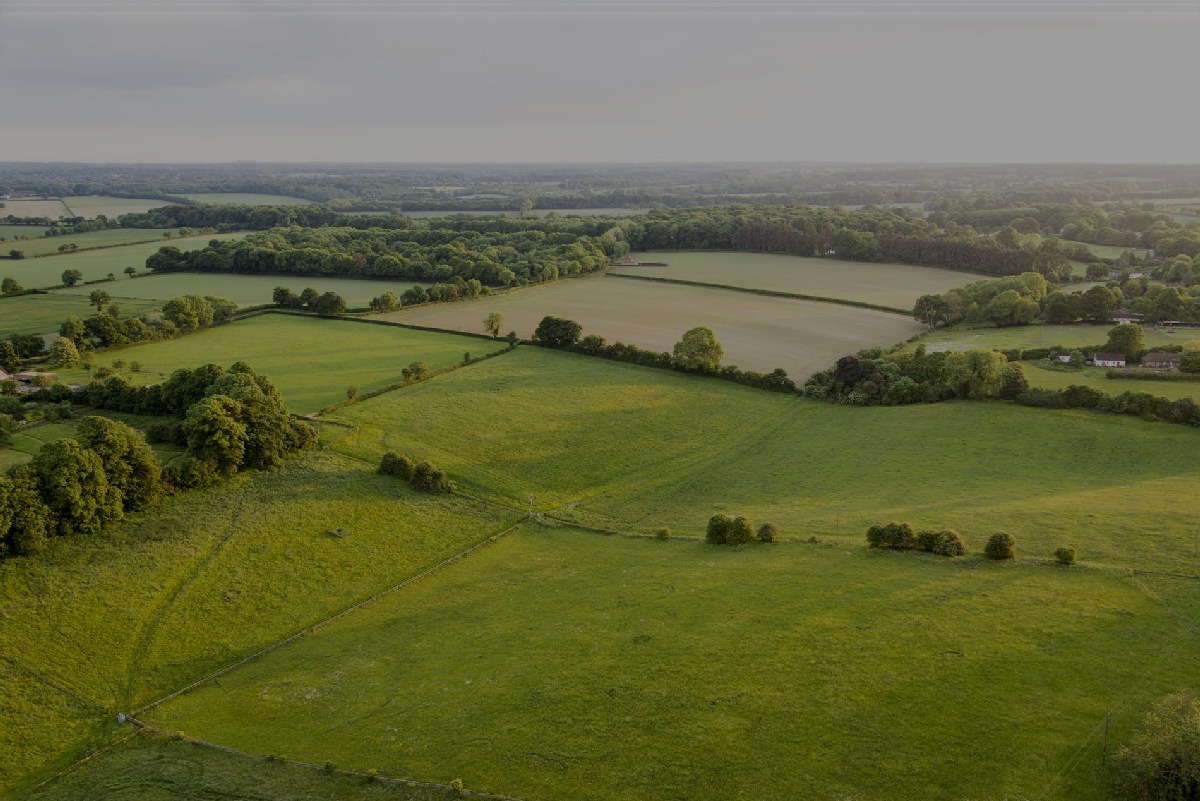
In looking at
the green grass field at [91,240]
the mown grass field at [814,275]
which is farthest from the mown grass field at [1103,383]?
the green grass field at [91,240]

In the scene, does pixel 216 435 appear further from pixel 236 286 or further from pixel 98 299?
pixel 236 286

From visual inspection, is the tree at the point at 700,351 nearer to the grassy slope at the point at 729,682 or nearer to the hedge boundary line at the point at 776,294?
the grassy slope at the point at 729,682

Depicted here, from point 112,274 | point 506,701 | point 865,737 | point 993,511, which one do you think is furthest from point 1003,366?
point 112,274

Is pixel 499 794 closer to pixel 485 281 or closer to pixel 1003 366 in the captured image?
pixel 1003 366

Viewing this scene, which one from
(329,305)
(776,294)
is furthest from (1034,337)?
(329,305)

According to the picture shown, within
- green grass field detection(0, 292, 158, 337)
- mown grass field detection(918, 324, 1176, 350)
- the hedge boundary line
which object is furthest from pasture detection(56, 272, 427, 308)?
mown grass field detection(918, 324, 1176, 350)
